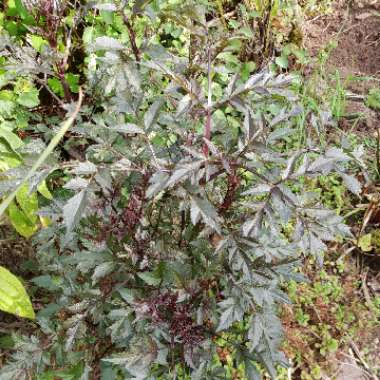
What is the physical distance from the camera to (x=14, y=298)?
2.03m

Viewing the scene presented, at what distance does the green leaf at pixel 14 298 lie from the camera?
6.61 feet

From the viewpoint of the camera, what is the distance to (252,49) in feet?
10.7

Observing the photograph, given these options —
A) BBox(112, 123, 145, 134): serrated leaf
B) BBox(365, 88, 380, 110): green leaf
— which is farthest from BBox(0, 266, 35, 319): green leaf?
BBox(365, 88, 380, 110): green leaf

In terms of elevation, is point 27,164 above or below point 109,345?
above

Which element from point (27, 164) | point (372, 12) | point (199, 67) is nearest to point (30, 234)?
point (27, 164)

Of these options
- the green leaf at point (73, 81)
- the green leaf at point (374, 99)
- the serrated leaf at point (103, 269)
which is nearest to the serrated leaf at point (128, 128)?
the serrated leaf at point (103, 269)

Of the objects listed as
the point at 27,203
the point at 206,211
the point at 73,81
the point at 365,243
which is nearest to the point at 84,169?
the point at 206,211

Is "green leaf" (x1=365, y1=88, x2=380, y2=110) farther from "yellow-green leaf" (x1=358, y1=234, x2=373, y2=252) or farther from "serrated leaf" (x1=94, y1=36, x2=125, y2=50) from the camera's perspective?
"serrated leaf" (x1=94, y1=36, x2=125, y2=50)

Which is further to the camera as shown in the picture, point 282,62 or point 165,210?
point 282,62

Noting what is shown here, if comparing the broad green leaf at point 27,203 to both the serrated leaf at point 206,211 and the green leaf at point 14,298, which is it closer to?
the green leaf at point 14,298

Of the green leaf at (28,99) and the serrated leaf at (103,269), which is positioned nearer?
the serrated leaf at (103,269)

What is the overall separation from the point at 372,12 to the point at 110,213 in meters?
2.70

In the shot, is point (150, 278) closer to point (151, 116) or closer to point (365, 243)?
point (151, 116)

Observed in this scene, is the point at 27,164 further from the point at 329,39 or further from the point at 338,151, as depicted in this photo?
the point at 329,39
